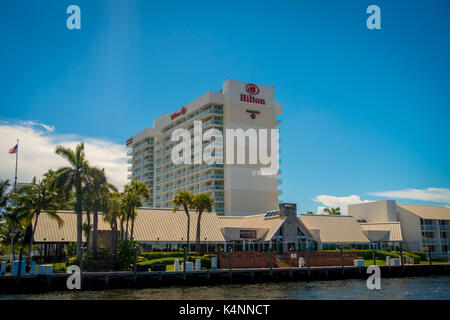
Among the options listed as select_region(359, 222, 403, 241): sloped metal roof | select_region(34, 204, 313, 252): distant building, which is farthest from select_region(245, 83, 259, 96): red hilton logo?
select_region(34, 204, 313, 252): distant building

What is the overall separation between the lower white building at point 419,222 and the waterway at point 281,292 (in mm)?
39153

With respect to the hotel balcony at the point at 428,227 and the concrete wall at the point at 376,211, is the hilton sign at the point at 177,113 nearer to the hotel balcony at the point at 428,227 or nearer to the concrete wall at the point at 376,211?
the concrete wall at the point at 376,211

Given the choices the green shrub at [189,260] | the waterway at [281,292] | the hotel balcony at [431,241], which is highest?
the hotel balcony at [431,241]

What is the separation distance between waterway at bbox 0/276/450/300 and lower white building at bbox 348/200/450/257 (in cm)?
3915

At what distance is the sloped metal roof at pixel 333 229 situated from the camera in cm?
7825

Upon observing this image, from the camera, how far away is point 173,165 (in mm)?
133125

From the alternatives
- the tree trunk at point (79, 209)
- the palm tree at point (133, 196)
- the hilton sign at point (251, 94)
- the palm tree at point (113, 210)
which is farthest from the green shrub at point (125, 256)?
the hilton sign at point (251, 94)

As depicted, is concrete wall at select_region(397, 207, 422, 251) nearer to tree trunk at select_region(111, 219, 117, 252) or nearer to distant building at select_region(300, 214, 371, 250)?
distant building at select_region(300, 214, 371, 250)

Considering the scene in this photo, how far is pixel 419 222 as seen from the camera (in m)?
87.9

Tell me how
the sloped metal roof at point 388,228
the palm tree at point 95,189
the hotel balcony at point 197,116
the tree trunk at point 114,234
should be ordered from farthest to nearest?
the hotel balcony at point 197,116 < the sloped metal roof at point 388,228 < the tree trunk at point 114,234 < the palm tree at point 95,189

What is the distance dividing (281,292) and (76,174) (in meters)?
25.6

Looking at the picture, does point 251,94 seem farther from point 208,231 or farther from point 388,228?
point 208,231

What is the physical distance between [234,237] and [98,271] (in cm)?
2811

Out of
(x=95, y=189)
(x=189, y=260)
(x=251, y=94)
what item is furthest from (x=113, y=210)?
(x=251, y=94)
